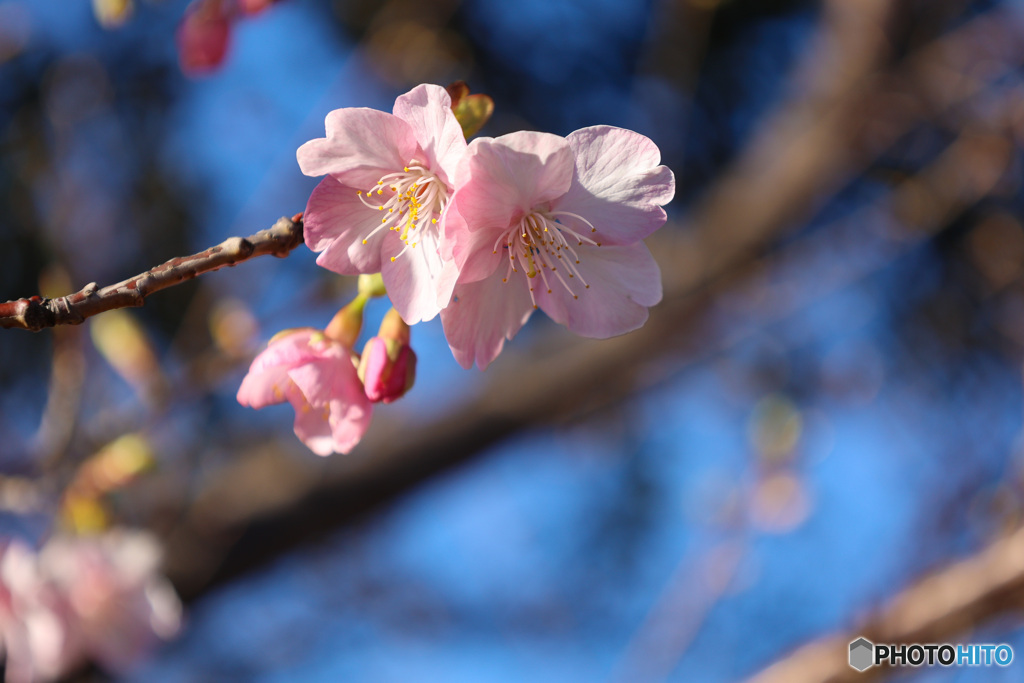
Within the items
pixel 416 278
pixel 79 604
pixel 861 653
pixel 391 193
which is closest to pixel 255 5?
pixel 391 193

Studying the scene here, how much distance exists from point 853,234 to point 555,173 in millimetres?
2103

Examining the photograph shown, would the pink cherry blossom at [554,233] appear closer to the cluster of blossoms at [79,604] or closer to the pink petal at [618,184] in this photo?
the pink petal at [618,184]

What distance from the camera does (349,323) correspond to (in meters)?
0.79

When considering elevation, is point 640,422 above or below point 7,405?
above

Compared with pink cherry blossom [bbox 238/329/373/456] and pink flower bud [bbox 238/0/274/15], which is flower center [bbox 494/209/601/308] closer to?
pink cherry blossom [bbox 238/329/373/456]

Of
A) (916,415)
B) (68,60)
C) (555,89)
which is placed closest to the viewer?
(68,60)

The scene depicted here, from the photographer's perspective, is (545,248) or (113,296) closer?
(113,296)

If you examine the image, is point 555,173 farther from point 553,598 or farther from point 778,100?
point 553,598

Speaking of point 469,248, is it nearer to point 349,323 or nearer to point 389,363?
point 389,363

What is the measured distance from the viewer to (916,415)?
2.55 meters

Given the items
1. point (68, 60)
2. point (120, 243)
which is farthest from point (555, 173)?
point (120, 243)

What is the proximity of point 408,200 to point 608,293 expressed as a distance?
0.23 m

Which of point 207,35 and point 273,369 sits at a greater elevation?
point 207,35

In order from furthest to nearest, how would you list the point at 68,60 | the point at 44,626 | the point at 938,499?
1. the point at 68,60
2. the point at 938,499
3. the point at 44,626
